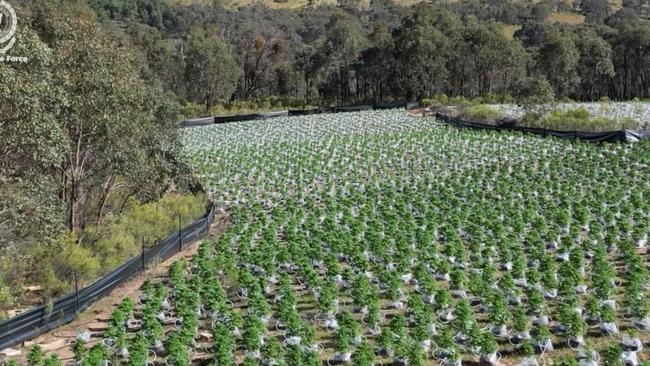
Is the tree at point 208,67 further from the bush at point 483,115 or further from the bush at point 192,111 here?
the bush at point 483,115

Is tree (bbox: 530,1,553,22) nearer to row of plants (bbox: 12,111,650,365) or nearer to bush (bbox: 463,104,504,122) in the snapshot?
bush (bbox: 463,104,504,122)

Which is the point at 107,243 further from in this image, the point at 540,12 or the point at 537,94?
the point at 540,12

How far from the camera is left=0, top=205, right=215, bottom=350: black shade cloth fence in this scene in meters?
9.64

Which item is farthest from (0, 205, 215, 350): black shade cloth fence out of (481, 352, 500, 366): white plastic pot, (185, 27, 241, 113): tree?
(185, 27, 241, 113): tree

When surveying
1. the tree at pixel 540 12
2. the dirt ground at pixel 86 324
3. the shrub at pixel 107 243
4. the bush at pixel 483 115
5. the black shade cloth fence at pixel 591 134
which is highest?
the tree at pixel 540 12

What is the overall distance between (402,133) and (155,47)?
27959 mm

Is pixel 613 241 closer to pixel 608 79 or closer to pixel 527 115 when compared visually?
pixel 527 115

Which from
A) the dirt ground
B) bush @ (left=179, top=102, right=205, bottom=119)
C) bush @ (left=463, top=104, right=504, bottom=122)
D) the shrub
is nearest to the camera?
the dirt ground

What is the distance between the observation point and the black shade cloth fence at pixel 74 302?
9641mm

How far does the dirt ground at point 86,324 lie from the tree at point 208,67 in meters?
36.1

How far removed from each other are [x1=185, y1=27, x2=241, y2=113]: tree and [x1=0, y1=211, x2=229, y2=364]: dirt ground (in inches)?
1422

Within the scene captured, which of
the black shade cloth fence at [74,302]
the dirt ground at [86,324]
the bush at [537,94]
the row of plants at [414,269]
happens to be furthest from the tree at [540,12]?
the dirt ground at [86,324]

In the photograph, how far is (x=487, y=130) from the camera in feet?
106

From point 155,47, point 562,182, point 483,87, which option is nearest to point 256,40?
point 155,47
